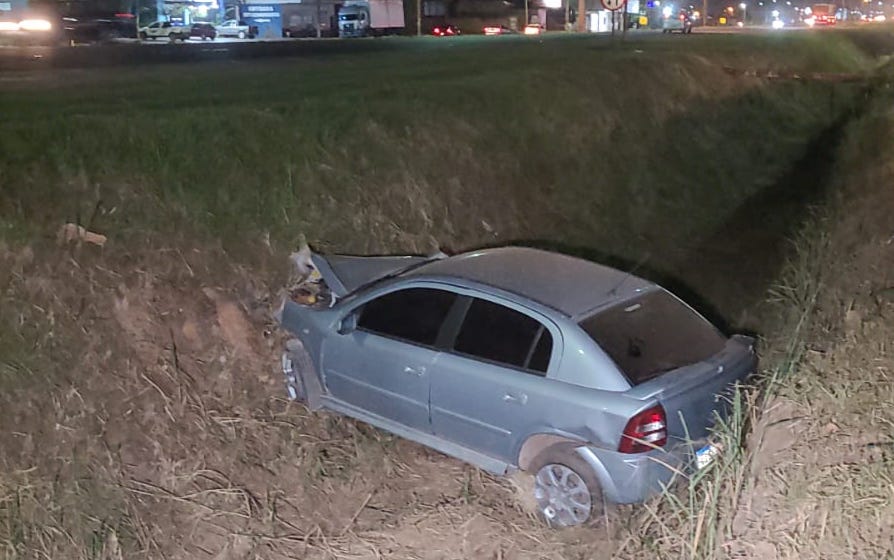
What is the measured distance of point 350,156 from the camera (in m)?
12.4

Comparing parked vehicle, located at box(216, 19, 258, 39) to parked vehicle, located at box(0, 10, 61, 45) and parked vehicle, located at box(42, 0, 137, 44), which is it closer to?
parked vehicle, located at box(42, 0, 137, 44)

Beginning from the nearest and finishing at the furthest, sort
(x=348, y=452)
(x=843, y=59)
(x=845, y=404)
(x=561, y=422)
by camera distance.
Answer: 1. (x=845, y=404)
2. (x=561, y=422)
3. (x=348, y=452)
4. (x=843, y=59)

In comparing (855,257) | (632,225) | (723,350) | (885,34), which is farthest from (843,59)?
(723,350)

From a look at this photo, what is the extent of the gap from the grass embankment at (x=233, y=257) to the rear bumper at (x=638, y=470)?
373 millimetres

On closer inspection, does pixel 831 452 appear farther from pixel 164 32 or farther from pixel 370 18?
pixel 370 18

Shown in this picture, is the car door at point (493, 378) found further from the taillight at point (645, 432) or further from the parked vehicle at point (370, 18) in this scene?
the parked vehicle at point (370, 18)

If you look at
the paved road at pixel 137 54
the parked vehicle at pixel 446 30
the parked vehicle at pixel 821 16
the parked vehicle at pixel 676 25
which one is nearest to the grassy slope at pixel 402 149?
the paved road at pixel 137 54

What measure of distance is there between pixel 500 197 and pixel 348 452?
7.16 m

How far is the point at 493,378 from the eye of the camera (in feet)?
22.0

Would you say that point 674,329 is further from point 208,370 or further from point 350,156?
point 350,156

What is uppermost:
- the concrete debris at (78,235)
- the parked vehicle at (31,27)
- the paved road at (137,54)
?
the parked vehicle at (31,27)

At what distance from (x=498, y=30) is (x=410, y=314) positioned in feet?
173

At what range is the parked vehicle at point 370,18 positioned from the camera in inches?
1996

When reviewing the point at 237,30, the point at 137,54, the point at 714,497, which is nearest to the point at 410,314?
the point at 714,497
